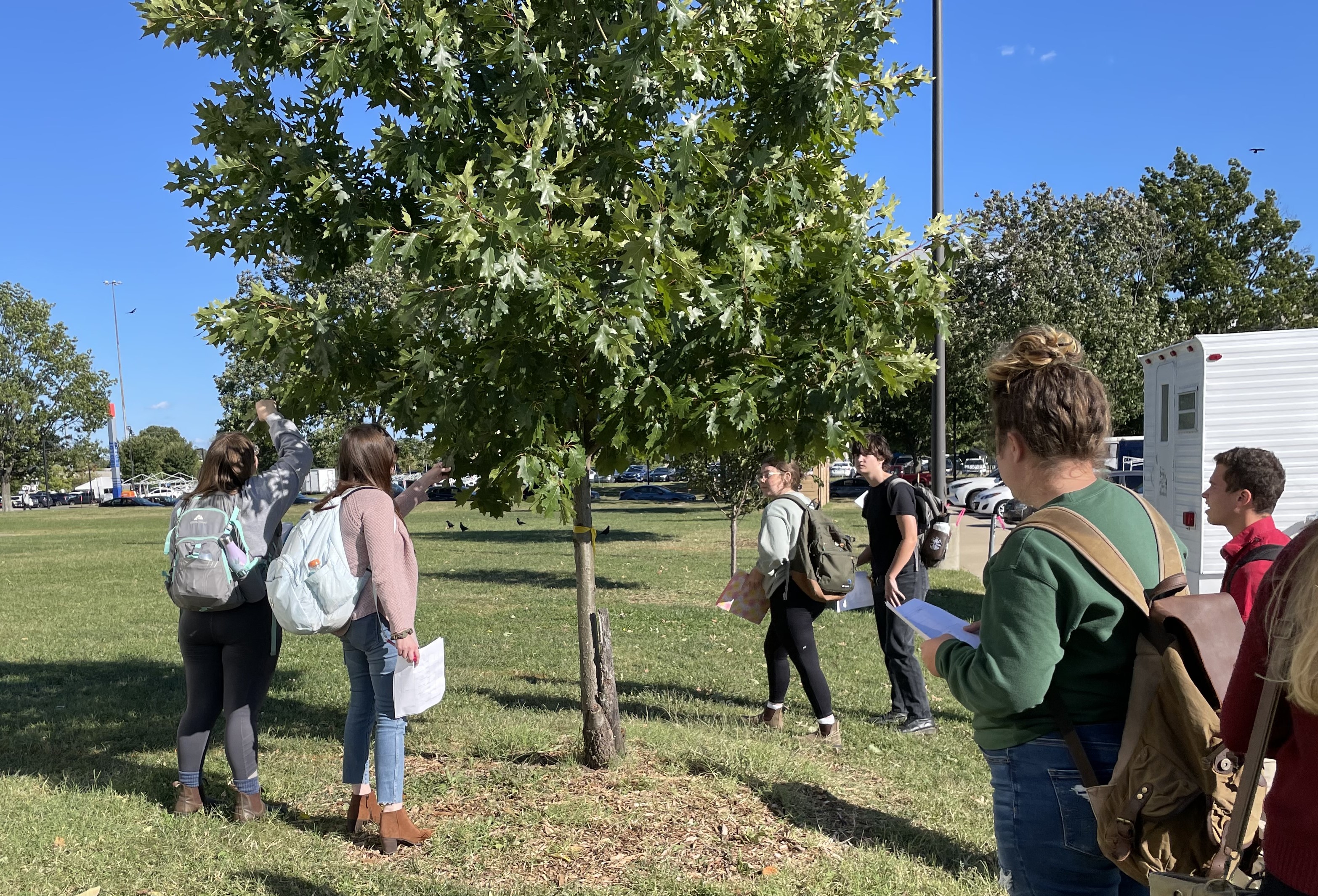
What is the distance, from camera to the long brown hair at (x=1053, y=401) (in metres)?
2.10

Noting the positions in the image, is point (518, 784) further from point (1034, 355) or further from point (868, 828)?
point (1034, 355)

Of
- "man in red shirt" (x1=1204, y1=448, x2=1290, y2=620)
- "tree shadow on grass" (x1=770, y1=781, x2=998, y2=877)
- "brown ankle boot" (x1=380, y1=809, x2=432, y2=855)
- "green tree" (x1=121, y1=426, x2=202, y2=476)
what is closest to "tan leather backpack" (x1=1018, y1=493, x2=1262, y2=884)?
"man in red shirt" (x1=1204, y1=448, x2=1290, y2=620)

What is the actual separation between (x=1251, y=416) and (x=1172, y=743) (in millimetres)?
8302

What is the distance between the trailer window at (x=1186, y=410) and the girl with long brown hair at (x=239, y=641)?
8166 millimetres

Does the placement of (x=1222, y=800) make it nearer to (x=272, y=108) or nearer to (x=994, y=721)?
(x=994, y=721)

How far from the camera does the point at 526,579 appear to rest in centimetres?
1639

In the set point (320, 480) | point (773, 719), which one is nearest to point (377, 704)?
point (773, 719)

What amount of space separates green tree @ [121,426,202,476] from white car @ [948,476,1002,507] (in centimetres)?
8306

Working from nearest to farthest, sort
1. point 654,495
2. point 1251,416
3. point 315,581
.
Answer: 1. point 315,581
2. point 1251,416
3. point 654,495

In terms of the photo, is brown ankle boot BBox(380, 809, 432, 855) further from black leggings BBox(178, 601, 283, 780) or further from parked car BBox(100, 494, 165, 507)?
parked car BBox(100, 494, 165, 507)

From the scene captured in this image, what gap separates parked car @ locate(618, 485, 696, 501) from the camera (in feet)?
173

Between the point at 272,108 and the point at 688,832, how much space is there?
395cm

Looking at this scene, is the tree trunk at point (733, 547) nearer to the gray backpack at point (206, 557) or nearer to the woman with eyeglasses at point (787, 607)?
the woman with eyeglasses at point (787, 607)

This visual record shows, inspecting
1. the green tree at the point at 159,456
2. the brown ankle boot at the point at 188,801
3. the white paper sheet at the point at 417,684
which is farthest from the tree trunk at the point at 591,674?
the green tree at the point at 159,456
